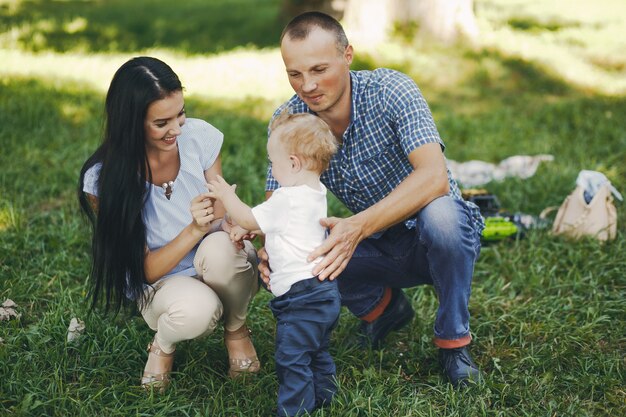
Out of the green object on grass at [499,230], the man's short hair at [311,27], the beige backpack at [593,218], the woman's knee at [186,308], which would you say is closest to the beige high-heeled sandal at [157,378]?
the woman's knee at [186,308]

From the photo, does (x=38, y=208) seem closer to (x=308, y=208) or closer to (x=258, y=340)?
(x=258, y=340)

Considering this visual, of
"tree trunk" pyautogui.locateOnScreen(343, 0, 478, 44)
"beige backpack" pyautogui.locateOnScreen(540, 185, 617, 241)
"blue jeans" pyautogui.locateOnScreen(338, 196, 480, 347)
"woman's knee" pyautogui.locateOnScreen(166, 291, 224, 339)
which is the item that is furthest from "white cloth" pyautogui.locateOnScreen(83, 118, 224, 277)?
"tree trunk" pyautogui.locateOnScreen(343, 0, 478, 44)

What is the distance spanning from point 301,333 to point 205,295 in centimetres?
42

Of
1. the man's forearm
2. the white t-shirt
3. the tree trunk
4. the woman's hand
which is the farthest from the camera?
the tree trunk

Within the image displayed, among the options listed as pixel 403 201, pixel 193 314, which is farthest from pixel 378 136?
pixel 193 314

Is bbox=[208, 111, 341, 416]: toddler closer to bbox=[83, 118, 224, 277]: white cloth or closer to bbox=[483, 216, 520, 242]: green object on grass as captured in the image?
bbox=[83, 118, 224, 277]: white cloth

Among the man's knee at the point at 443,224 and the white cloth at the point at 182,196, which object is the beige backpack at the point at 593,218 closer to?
the man's knee at the point at 443,224

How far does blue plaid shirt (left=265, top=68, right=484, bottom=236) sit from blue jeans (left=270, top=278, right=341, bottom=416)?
63 centimetres

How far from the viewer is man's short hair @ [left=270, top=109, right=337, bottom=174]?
246cm

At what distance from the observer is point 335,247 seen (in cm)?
255

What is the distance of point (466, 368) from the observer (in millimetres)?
2877

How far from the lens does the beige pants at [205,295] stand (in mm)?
2658

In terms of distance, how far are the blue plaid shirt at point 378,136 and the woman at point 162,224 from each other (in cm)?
36

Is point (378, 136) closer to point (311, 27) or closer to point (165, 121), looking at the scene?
point (311, 27)
